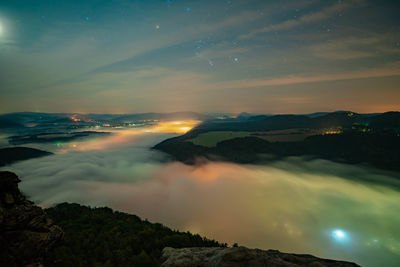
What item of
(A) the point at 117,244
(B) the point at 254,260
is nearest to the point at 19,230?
(B) the point at 254,260

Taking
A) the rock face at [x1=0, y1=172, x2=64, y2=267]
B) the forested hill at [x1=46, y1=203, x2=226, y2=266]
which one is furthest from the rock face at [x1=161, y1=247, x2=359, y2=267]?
the forested hill at [x1=46, y1=203, x2=226, y2=266]

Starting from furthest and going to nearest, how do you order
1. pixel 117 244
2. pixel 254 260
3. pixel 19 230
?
pixel 117 244
pixel 19 230
pixel 254 260

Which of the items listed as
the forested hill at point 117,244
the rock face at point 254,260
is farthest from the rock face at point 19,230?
the rock face at point 254,260

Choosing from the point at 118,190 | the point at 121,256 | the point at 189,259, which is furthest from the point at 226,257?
the point at 118,190

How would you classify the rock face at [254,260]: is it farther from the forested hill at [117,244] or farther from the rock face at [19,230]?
the forested hill at [117,244]

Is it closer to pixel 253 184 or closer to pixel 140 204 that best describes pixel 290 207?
pixel 253 184

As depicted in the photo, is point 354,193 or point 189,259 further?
point 354,193

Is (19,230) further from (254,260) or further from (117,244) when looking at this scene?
(117,244)

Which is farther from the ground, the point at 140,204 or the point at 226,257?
the point at 226,257
